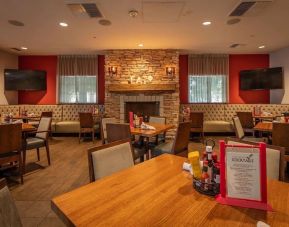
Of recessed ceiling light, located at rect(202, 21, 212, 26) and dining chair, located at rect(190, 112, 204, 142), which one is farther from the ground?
recessed ceiling light, located at rect(202, 21, 212, 26)

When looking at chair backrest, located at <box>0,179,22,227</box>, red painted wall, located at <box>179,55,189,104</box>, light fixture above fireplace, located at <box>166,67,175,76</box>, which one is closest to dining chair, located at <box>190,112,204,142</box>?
light fixture above fireplace, located at <box>166,67,175,76</box>

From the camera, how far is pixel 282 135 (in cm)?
259

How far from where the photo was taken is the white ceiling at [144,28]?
342cm

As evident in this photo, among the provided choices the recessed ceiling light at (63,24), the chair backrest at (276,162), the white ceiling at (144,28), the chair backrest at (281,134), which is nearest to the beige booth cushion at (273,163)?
the chair backrest at (276,162)

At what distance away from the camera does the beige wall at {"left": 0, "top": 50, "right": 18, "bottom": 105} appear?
250 inches

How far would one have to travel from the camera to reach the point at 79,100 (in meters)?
7.09

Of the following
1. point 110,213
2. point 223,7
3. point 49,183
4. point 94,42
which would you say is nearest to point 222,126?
point 223,7

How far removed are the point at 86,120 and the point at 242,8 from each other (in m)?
4.40

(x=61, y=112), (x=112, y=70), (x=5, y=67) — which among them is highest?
(x=5, y=67)

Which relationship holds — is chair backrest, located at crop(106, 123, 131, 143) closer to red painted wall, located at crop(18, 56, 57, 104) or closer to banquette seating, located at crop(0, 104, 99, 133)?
banquette seating, located at crop(0, 104, 99, 133)

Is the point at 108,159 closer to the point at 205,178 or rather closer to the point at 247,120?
the point at 205,178

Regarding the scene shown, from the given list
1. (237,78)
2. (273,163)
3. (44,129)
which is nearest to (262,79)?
(237,78)

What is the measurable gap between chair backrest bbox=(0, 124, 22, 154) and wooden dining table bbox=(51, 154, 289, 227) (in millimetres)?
2113

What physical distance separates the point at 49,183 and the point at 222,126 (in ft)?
16.8
